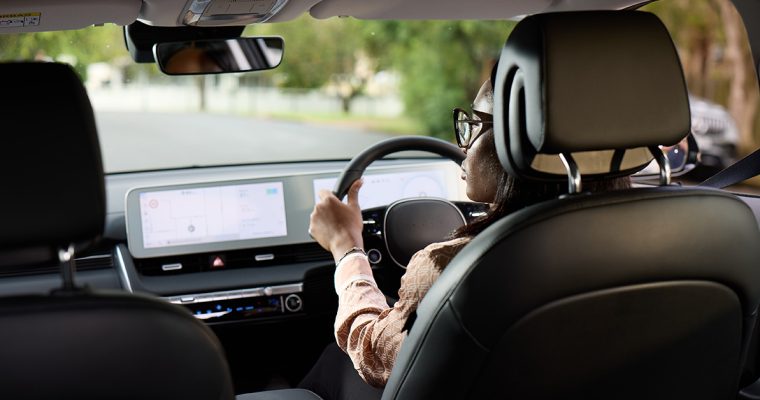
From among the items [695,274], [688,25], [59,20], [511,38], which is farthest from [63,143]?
[688,25]

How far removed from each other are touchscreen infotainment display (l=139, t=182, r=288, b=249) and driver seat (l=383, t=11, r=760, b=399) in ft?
5.88

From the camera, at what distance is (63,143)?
1.55 m

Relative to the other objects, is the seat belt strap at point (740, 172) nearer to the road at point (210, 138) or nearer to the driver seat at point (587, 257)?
the driver seat at point (587, 257)

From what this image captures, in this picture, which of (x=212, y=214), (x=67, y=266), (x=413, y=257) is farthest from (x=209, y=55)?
(x=67, y=266)

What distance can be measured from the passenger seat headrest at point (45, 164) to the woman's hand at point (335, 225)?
108 centimetres

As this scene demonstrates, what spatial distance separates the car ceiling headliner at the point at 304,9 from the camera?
2705mm

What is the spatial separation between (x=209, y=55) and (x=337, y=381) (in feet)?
4.17

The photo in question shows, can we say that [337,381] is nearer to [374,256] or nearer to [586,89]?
[374,256]

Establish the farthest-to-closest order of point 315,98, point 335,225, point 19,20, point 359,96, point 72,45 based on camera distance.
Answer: point 359,96
point 315,98
point 72,45
point 19,20
point 335,225

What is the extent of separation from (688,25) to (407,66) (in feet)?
18.0

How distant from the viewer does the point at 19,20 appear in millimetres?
2748

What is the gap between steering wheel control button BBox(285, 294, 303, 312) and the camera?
369cm

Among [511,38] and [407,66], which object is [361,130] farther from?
[511,38]

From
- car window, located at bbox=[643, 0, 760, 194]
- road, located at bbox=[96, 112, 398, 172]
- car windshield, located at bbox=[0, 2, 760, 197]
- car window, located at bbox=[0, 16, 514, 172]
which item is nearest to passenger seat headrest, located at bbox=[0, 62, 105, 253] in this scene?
car window, located at bbox=[0, 16, 514, 172]
